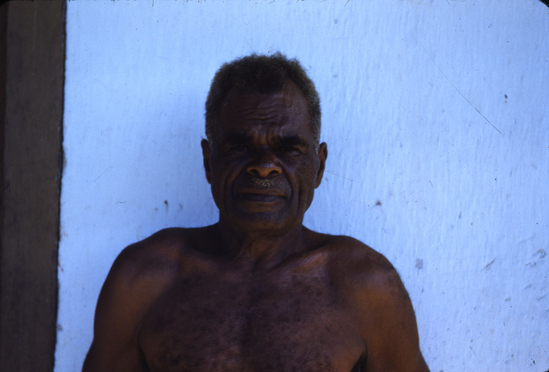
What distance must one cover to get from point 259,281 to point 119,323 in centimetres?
55

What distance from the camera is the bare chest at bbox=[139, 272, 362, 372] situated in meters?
1.42

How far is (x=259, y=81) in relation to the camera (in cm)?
153

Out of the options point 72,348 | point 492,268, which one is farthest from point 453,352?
point 72,348

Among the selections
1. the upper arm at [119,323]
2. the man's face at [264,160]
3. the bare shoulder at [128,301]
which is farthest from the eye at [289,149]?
the upper arm at [119,323]

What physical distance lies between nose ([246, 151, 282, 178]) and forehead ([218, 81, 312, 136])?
10 cm

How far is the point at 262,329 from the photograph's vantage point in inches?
57.1

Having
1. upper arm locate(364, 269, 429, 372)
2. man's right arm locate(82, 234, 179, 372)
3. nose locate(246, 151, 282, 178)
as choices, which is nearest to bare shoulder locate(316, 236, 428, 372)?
upper arm locate(364, 269, 429, 372)

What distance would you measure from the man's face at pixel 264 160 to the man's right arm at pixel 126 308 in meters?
0.37

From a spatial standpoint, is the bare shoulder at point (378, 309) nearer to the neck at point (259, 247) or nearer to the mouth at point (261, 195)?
the neck at point (259, 247)

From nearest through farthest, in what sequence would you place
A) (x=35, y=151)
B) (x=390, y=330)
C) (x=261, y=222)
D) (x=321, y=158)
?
1. (x=261, y=222)
2. (x=390, y=330)
3. (x=321, y=158)
4. (x=35, y=151)

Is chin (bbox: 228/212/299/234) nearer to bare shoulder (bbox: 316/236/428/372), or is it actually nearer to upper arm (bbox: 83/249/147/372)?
bare shoulder (bbox: 316/236/428/372)

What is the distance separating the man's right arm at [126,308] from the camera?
1.57 metres

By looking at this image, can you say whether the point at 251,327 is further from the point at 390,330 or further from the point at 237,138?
the point at 237,138

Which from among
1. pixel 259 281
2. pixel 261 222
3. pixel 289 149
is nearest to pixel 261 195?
pixel 261 222
